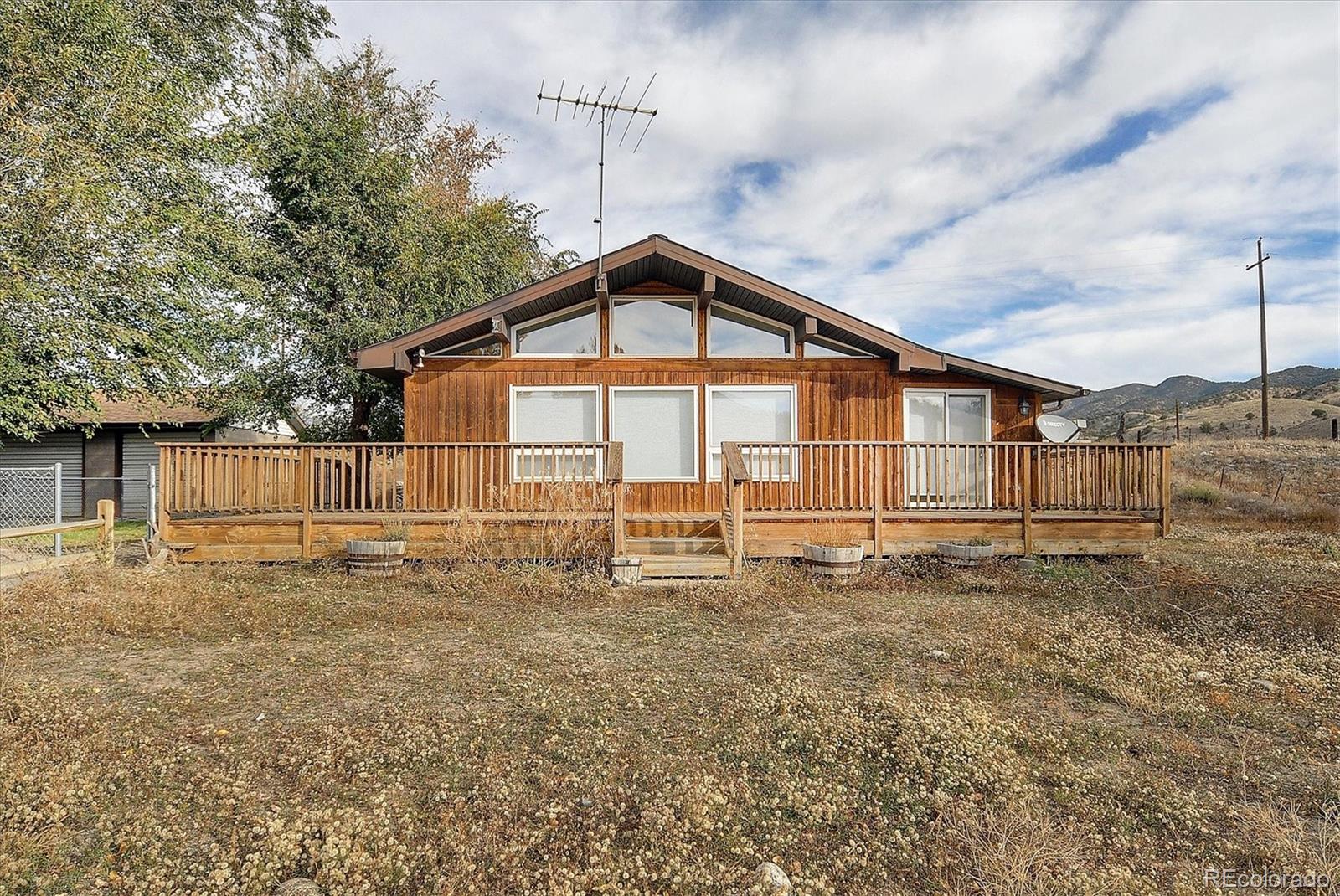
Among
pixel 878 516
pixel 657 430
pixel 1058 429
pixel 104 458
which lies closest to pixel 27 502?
pixel 104 458

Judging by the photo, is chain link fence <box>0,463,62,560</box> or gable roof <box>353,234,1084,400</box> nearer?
gable roof <box>353,234,1084,400</box>

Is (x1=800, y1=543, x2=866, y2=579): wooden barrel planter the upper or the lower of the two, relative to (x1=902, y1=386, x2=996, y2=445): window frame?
lower

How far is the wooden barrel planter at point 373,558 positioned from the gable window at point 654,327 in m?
4.45

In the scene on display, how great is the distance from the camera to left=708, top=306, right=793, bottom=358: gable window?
10.1 metres

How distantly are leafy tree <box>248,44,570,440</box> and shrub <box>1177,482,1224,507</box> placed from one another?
20453 millimetres

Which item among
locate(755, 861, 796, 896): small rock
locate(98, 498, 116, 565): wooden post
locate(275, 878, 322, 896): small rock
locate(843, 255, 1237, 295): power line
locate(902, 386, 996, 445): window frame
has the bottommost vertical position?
locate(755, 861, 796, 896): small rock

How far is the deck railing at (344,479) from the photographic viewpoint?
26.2 feet

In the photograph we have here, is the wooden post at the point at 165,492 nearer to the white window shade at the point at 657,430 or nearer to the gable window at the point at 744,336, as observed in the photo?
the white window shade at the point at 657,430

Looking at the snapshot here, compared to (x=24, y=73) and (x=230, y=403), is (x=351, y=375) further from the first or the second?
(x=24, y=73)

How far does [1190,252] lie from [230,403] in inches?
1982

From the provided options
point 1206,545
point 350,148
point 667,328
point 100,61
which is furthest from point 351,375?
point 1206,545

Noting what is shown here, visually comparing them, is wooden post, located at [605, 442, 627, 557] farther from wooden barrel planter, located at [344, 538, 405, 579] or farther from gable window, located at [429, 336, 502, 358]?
gable window, located at [429, 336, 502, 358]

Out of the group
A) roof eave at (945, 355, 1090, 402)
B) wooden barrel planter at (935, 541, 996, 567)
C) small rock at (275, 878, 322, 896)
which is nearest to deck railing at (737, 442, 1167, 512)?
wooden barrel planter at (935, 541, 996, 567)

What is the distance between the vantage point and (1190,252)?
1517 inches
